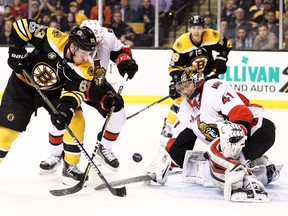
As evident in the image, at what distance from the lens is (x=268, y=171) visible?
4.94 metres

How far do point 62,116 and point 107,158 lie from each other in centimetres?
101

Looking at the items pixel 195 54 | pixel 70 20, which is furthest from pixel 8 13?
pixel 195 54

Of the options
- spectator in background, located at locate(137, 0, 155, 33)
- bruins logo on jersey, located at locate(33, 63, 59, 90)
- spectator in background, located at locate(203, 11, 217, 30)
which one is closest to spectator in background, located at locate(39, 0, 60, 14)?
spectator in background, located at locate(137, 0, 155, 33)

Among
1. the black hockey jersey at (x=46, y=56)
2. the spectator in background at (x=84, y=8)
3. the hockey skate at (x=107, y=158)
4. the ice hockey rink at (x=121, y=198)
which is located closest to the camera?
the ice hockey rink at (x=121, y=198)

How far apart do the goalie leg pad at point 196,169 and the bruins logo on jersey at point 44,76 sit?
89 centimetres

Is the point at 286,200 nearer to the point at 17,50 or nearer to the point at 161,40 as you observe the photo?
the point at 17,50

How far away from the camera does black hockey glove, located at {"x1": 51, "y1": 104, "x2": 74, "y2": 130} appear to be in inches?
181

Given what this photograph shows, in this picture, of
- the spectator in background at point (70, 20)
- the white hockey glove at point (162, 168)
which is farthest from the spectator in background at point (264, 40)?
the white hockey glove at point (162, 168)

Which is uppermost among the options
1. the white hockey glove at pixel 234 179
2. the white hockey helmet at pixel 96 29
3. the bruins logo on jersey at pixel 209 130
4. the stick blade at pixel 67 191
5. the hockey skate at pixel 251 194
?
the white hockey helmet at pixel 96 29

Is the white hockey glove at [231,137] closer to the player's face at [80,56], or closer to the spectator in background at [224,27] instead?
the player's face at [80,56]

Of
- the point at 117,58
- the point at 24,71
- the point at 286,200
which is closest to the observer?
the point at 286,200

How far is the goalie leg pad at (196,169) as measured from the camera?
4.92m

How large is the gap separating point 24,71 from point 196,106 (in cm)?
101

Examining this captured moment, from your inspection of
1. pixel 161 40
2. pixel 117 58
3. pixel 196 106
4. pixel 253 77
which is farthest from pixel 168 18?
pixel 196 106
